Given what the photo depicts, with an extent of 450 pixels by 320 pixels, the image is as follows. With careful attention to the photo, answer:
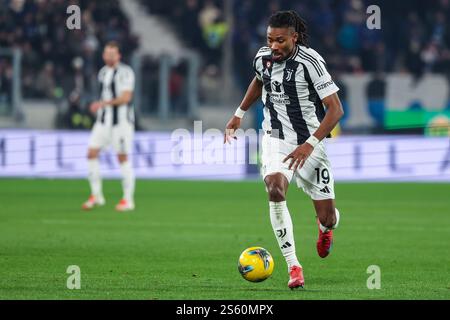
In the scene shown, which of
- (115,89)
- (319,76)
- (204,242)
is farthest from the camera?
(115,89)

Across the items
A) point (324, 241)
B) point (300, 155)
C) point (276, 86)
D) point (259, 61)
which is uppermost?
point (259, 61)

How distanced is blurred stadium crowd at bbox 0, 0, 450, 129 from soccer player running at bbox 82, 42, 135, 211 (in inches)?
322

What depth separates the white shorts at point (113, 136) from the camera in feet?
52.4

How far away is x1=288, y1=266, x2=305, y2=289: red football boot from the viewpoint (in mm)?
8164

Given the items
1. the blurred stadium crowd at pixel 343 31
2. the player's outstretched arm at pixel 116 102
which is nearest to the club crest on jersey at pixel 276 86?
the player's outstretched arm at pixel 116 102

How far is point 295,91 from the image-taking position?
8664 millimetres

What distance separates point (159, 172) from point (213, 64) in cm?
649

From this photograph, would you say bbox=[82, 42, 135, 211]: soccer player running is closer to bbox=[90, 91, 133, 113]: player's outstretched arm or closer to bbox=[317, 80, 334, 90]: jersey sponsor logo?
bbox=[90, 91, 133, 113]: player's outstretched arm

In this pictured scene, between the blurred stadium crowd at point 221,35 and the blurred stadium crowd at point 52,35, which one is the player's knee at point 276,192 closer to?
the blurred stadium crowd at point 221,35

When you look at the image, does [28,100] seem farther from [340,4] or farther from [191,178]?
[340,4]

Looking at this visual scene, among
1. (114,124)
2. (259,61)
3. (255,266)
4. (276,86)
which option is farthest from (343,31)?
(255,266)

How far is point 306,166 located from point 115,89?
24.3ft

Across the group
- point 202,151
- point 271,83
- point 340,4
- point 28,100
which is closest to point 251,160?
point 202,151

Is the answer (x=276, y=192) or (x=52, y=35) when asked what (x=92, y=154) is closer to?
(x=276, y=192)
